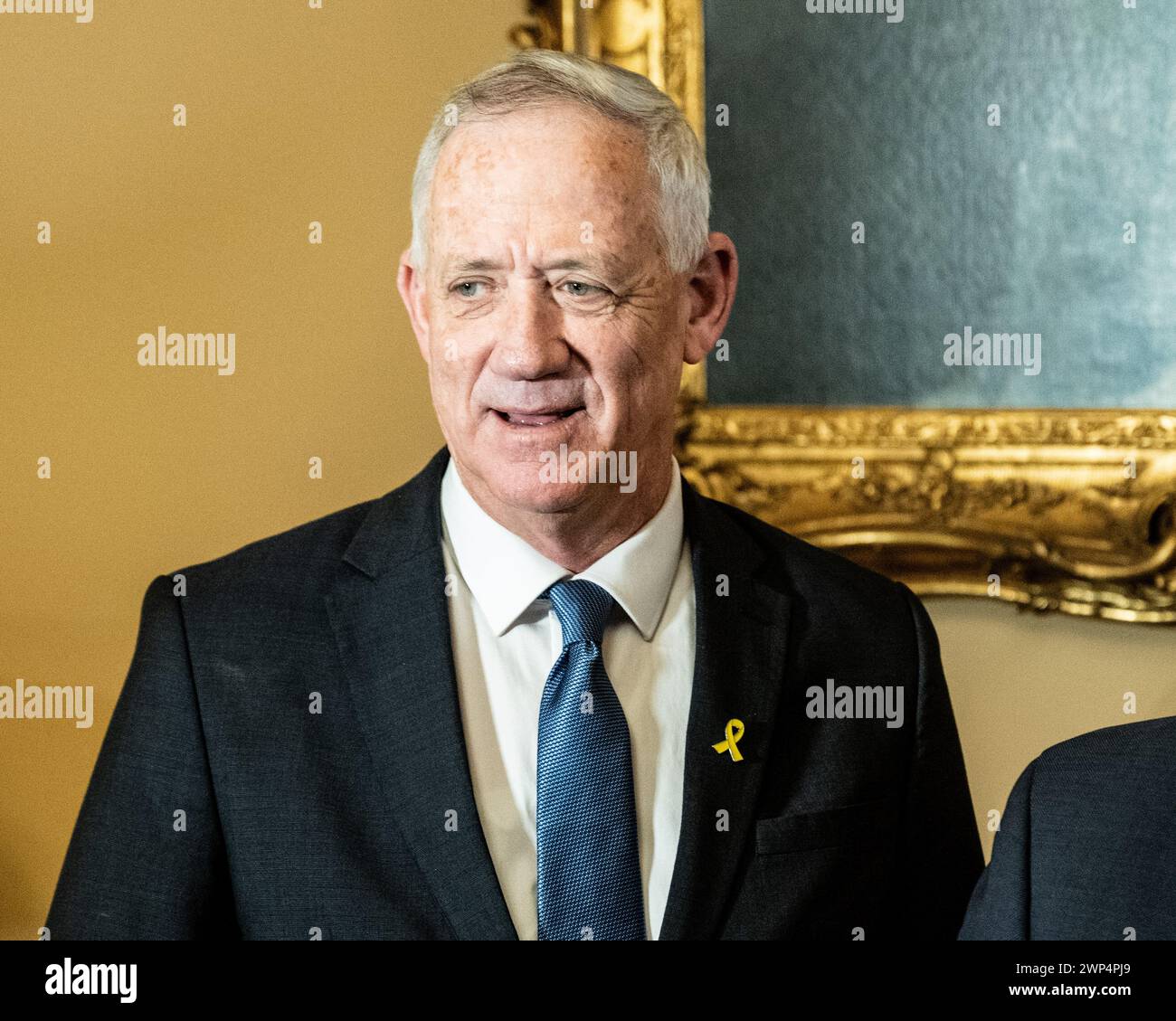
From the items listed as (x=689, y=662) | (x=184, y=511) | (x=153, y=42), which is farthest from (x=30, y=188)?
(x=689, y=662)

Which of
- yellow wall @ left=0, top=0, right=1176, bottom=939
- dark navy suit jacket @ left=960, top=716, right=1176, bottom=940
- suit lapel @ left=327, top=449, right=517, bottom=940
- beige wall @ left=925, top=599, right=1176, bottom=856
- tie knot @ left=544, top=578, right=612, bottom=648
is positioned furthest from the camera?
beige wall @ left=925, top=599, right=1176, bottom=856

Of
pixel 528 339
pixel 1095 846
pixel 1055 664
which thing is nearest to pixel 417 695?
pixel 528 339

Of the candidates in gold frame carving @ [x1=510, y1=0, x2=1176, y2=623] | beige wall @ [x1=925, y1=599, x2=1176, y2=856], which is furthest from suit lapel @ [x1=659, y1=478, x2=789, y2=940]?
beige wall @ [x1=925, y1=599, x2=1176, y2=856]

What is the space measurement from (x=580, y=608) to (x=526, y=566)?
57 millimetres

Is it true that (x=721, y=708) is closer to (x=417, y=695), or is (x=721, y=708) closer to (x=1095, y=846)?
(x=417, y=695)

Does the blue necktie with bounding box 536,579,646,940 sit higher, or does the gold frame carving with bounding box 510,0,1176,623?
the gold frame carving with bounding box 510,0,1176,623

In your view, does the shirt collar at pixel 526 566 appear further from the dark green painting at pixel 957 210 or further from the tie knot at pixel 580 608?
the dark green painting at pixel 957 210

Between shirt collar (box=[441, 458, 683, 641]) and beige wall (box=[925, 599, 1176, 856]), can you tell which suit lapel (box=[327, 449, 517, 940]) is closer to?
shirt collar (box=[441, 458, 683, 641])

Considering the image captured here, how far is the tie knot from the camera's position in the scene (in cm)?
128

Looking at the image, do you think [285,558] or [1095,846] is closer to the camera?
[1095,846]

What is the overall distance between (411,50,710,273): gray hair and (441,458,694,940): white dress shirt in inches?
9.2

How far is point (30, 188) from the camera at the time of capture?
6.08ft

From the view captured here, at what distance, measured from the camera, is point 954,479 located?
6.41ft

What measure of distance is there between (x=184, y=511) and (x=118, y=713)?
2.23 ft
